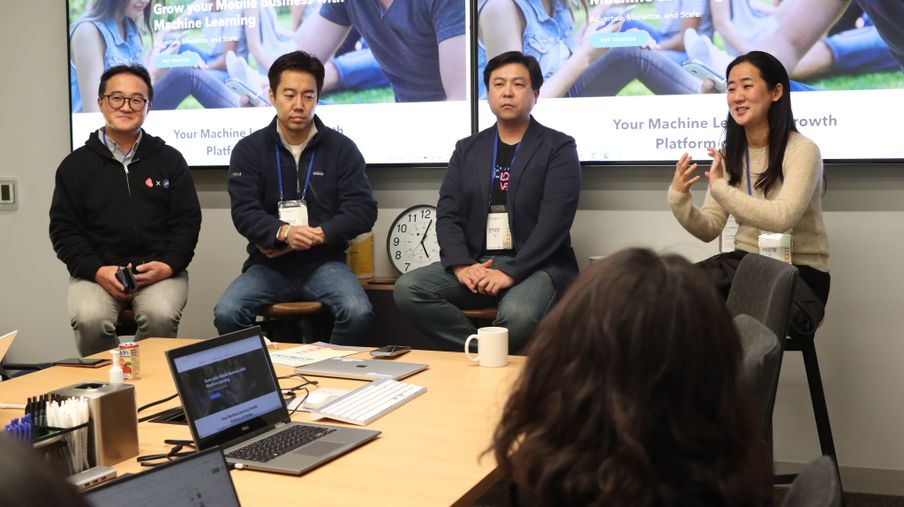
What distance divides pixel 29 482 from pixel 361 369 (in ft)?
7.14

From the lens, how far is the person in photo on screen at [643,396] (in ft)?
3.22

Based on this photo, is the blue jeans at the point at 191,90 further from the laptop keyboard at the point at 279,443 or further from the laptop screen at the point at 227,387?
the laptop keyboard at the point at 279,443

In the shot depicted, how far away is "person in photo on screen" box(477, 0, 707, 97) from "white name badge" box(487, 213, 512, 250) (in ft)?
1.99

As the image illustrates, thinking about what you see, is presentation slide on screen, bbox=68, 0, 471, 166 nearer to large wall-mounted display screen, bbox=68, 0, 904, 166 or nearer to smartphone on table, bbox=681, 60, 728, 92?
large wall-mounted display screen, bbox=68, 0, 904, 166

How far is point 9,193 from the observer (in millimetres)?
4996

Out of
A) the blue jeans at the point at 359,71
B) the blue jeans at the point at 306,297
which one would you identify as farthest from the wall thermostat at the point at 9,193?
the blue jeans at the point at 359,71

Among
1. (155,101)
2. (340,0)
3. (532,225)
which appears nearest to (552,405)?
(532,225)

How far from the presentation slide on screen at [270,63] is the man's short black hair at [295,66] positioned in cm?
22

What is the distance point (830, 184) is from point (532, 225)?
122cm

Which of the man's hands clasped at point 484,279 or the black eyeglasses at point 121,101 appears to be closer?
the man's hands clasped at point 484,279

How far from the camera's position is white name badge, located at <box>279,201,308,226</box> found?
4.09 meters

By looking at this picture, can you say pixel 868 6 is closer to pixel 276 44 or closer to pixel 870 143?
pixel 870 143

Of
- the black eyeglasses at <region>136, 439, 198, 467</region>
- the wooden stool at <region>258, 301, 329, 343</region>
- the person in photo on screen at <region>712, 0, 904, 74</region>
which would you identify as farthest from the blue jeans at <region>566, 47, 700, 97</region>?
the black eyeglasses at <region>136, 439, 198, 467</region>

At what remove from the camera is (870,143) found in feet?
12.3
